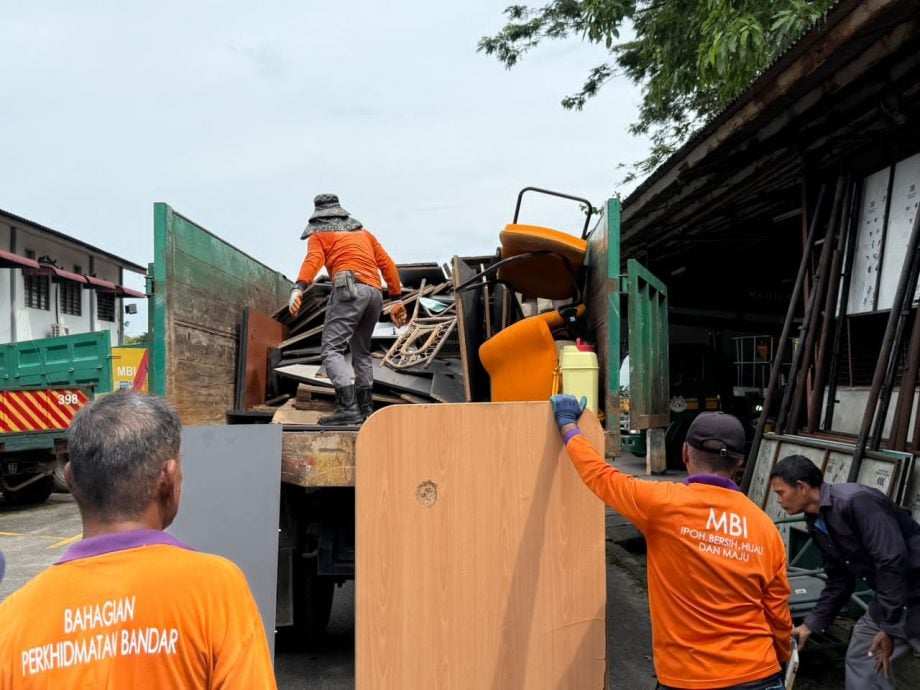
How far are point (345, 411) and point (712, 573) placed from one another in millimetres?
2423

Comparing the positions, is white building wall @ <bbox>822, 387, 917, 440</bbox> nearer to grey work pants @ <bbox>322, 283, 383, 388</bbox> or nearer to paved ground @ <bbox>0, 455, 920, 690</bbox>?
paved ground @ <bbox>0, 455, 920, 690</bbox>

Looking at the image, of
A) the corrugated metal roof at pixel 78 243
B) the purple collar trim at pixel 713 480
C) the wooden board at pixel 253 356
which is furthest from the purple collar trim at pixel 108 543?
the corrugated metal roof at pixel 78 243

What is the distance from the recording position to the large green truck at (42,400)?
941cm

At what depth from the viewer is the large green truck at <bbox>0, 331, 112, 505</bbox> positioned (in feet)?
30.9

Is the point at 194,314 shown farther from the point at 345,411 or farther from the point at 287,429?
the point at 287,429

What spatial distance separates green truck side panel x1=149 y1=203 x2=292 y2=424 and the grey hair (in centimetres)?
258

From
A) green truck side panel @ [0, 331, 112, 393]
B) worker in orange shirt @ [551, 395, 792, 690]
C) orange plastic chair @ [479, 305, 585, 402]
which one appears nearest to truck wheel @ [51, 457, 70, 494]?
green truck side panel @ [0, 331, 112, 393]

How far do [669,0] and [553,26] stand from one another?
436 centimetres

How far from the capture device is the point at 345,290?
445 centimetres

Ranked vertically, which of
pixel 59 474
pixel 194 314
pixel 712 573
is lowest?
pixel 59 474

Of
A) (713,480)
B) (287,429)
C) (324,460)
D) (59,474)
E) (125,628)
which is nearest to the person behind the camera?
(125,628)

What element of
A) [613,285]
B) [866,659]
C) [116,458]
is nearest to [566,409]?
[613,285]

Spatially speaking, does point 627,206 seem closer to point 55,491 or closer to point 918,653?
point 918,653

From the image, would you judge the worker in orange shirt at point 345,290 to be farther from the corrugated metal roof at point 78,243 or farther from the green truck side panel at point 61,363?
the corrugated metal roof at point 78,243
